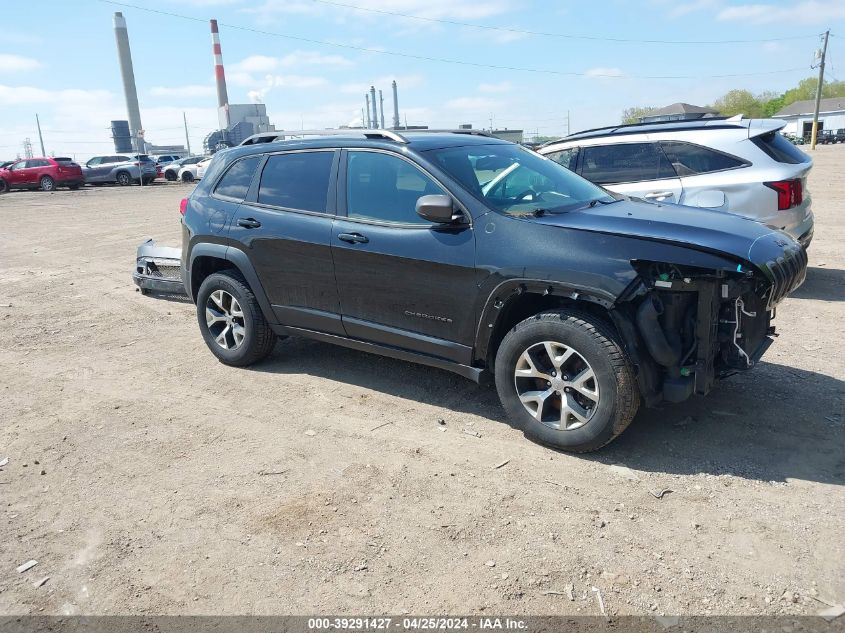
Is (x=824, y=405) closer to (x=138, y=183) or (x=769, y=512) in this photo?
(x=769, y=512)

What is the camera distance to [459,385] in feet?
16.9

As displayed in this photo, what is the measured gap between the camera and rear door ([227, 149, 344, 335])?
4.94 m

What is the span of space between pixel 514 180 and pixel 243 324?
8.34ft

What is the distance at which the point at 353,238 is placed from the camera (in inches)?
185

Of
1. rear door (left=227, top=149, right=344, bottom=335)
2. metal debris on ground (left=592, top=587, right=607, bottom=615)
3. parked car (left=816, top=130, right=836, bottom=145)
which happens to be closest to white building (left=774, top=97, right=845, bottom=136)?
parked car (left=816, top=130, right=836, bottom=145)

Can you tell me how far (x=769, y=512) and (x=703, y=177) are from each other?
4.54 m

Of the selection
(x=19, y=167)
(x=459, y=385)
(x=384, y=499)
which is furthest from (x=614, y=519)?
(x=19, y=167)

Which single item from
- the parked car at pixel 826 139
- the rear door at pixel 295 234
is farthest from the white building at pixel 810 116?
the rear door at pixel 295 234

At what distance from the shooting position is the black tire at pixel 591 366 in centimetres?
371

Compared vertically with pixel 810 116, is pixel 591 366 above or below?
below

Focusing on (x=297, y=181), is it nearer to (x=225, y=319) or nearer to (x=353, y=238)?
(x=353, y=238)

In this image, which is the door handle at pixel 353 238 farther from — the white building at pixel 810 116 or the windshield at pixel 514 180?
the white building at pixel 810 116

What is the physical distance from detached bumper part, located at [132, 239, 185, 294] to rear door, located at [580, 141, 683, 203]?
4.98m

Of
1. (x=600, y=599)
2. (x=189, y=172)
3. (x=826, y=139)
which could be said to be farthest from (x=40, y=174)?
(x=826, y=139)
